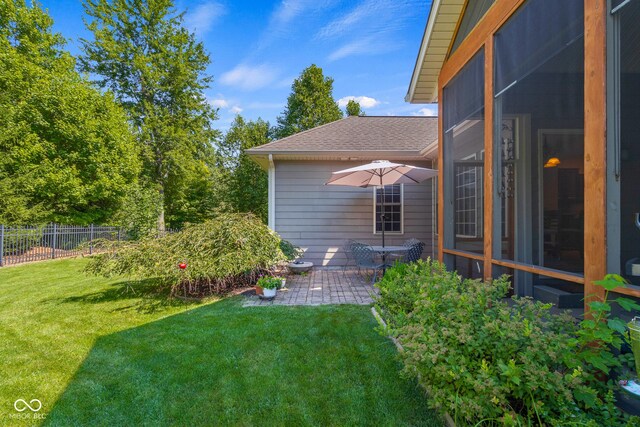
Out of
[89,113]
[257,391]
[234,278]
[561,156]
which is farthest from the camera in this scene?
[89,113]

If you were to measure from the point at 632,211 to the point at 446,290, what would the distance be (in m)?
1.66

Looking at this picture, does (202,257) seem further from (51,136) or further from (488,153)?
(51,136)

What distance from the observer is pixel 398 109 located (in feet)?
74.4

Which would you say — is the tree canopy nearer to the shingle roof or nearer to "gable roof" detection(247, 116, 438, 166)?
the shingle roof

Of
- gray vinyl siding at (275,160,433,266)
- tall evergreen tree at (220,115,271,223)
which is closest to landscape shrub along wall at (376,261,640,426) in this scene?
gray vinyl siding at (275,160,433,266)

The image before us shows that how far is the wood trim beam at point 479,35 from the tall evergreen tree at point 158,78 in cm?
1517

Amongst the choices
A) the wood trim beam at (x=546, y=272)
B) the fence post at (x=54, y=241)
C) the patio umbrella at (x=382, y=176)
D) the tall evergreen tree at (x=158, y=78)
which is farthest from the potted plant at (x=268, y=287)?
the tall evergreen tree at (x=158, y=78)

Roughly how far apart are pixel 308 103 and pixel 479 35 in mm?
20730

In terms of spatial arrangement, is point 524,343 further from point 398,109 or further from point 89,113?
point 398,109

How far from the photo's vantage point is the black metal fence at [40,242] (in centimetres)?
925

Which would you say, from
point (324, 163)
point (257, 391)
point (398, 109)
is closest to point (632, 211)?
point (257, 391)

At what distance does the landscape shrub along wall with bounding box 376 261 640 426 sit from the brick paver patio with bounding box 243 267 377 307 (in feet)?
9.58

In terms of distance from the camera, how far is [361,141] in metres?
8.53

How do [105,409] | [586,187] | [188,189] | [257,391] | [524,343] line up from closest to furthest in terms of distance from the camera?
1. [524,343]
2. [586,187]
3. [105,409]
4. [257,391]
5. [188,189]
